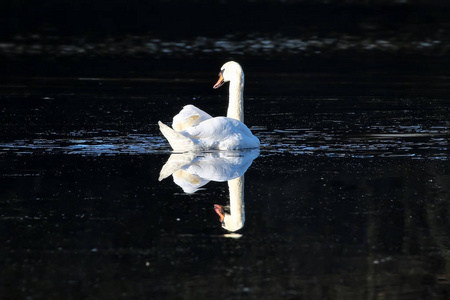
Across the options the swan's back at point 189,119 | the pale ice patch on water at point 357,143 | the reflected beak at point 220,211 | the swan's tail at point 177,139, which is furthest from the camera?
the swan's back at point 189,119

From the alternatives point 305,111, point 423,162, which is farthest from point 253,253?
point 305,111

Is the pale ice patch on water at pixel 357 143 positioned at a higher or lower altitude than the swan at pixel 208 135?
lower

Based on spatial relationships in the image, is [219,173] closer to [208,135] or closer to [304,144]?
[208,135]

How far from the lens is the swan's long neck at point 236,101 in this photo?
14430 millimetres

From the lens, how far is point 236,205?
9.95m

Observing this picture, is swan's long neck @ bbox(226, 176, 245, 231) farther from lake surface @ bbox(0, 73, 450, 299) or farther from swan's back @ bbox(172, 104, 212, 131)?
swan's back @ bbox(172, 104, 212, 131)

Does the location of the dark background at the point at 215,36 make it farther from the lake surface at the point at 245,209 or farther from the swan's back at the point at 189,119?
the swan's back at the point at 189,119

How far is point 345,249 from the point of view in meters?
8.38

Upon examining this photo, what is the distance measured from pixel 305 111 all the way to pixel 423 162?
5074 mm

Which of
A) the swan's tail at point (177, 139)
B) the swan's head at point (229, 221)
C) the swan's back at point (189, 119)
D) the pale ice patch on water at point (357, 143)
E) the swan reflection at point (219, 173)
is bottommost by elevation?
the pale ice patch on water at point (357, 143)

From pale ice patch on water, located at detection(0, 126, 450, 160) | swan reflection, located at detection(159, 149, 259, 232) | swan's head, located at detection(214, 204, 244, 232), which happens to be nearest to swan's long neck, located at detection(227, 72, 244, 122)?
pale ice patch on water, located at detection(0, 126, 450, 160)

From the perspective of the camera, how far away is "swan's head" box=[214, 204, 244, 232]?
357 inches

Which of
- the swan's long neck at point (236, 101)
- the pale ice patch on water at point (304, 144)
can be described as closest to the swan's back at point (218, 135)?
the pale ice patch on water at point (304, 144)

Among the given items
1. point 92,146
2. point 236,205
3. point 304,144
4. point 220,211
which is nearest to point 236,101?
point 304,144
